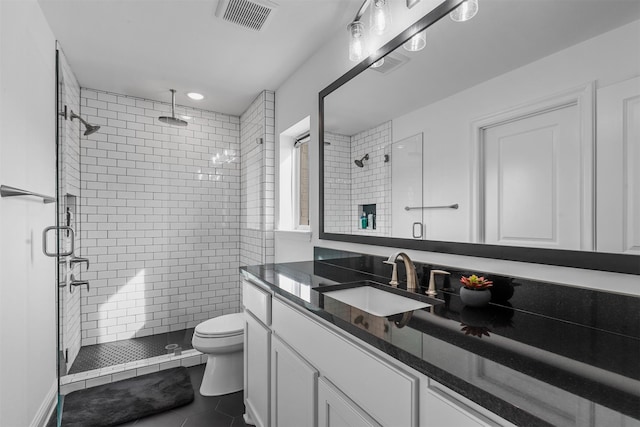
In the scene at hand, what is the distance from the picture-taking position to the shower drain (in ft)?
9.34

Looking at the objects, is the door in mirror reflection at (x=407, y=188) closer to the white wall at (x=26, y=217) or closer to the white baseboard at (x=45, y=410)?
the white wall at (x=26, y=217)

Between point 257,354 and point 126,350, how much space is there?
6.57 feet

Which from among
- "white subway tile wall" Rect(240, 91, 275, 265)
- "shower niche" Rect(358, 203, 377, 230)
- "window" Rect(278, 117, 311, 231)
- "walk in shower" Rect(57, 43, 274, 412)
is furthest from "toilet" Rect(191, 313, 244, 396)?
"shower niche" Rect(358, 203, 377, 230)

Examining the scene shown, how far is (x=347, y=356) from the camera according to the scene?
98cm

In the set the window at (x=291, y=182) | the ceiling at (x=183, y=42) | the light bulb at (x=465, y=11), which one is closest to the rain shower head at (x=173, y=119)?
the ceiling at (x=183, y=42)

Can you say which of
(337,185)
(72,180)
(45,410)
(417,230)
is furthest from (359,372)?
(72,180)

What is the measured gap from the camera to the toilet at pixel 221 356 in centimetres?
232

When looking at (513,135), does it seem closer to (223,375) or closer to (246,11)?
(246,11)

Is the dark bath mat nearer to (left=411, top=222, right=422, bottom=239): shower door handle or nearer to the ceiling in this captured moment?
(left=411, top=222, right=422, bottom=239): shower door handle

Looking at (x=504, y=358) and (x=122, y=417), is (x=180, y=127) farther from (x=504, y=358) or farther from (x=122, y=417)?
(x=504, y=358)

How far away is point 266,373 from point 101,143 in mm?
2944

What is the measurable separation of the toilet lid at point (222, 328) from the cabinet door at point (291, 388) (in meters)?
0.92

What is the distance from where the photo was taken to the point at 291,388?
4.42 ft

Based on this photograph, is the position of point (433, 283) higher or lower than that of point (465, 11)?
lower
